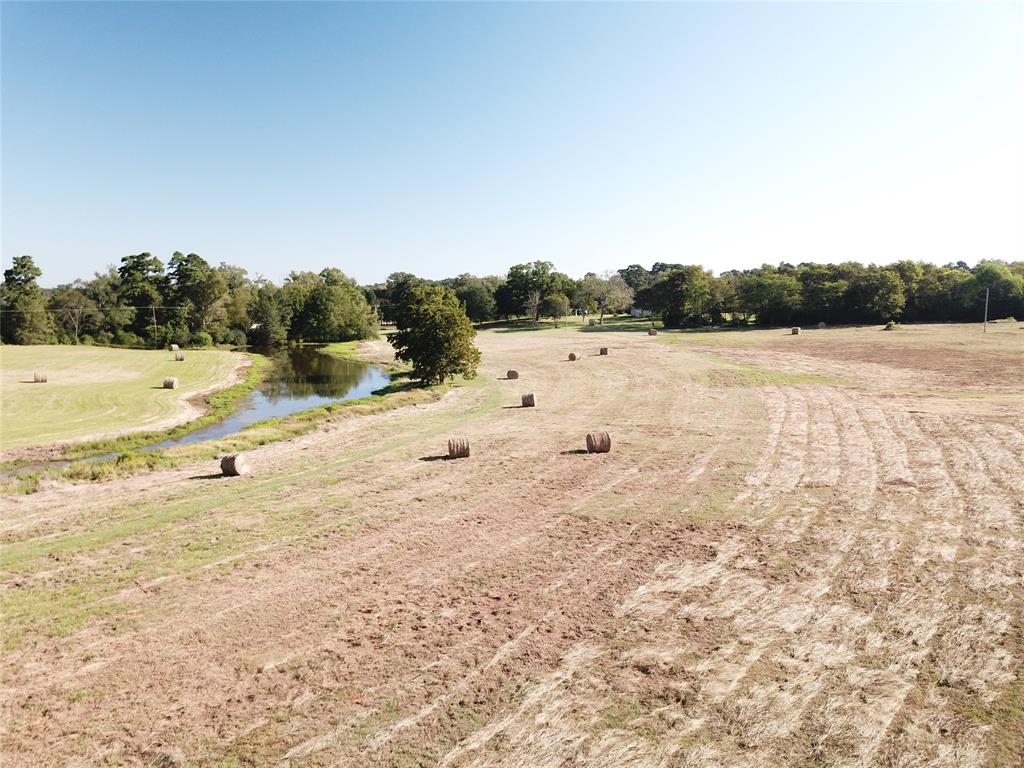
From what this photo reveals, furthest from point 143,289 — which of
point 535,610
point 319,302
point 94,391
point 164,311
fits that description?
point 535,610

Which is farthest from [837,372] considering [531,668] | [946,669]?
[531,668]

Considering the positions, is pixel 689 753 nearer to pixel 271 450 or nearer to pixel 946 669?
pixel 946 669

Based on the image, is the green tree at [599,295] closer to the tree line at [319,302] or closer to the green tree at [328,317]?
the tree line at [319,302]

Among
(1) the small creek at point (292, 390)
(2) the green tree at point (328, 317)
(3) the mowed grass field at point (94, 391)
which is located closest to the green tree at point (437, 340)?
(1) the small creek at point (292, 390)

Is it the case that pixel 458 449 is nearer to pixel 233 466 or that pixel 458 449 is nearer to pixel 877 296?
pixel 233 466

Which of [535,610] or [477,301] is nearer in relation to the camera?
[535,610]
